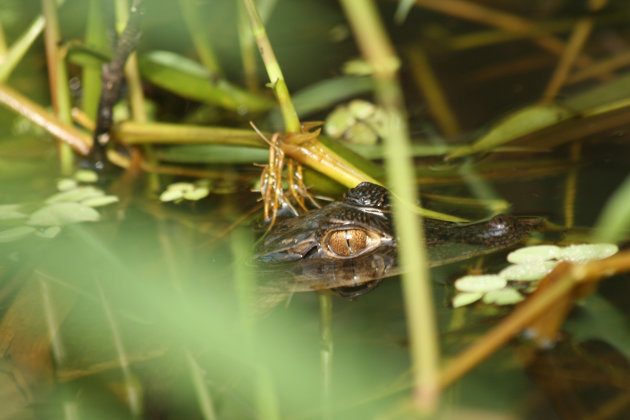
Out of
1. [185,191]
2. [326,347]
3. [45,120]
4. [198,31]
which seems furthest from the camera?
[198,31]

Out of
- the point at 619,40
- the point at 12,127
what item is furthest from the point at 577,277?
the point at 12,127

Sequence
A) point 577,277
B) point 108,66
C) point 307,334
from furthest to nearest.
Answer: point 108,66
point 307,334
point 577,277

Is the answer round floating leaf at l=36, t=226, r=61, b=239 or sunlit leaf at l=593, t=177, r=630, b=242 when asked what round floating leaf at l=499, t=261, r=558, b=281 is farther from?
round floating leaf at l=36, t=226, r=61, b=239

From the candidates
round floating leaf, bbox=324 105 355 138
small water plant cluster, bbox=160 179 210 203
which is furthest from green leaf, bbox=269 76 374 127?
small water plant cluster, bbox=160 179 210 203

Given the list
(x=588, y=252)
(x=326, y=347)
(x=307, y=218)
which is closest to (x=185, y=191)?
(x=307, y=218)

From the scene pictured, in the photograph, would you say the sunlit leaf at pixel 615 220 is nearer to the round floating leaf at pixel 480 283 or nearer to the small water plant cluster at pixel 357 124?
the round floating leaf at pixel 480 283

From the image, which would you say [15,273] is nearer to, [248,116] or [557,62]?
[248,116]

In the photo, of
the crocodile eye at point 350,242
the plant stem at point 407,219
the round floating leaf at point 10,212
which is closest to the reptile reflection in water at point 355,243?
the crocodile eye at point 350,242

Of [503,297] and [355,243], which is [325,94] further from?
[503,297]
